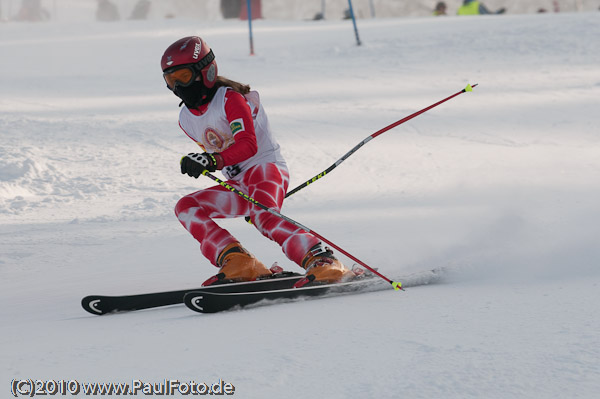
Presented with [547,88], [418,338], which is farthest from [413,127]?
[418,338]

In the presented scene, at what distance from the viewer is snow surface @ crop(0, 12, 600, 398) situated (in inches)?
92.6

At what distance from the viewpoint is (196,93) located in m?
3.63

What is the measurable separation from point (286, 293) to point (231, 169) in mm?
816

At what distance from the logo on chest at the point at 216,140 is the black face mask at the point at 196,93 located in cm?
15

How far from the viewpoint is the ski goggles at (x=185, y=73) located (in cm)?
355

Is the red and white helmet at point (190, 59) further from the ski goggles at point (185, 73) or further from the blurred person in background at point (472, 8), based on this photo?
the blurred person in background at point (472, 8)

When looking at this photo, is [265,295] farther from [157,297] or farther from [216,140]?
[216,140]

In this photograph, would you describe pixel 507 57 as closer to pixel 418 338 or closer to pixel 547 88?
pixel 547 88

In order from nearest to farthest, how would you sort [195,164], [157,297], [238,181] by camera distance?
[195,164] → [157,297] → [238,181]

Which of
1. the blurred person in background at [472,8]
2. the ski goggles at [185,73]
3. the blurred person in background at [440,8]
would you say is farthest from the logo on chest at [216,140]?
the blurred person in background at [440,8]

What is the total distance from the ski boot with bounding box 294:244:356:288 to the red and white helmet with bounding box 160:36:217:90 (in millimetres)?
963

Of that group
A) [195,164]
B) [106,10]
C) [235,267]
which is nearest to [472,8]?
[235,267]

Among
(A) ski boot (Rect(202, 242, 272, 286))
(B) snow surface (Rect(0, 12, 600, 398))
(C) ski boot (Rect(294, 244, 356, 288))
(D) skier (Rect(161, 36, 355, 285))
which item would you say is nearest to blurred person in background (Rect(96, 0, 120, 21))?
(B) snow surface (Rect(0, 12, 600, 398))

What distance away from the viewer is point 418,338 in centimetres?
254
